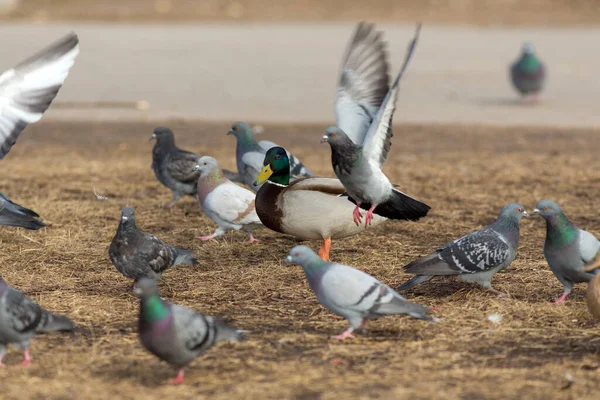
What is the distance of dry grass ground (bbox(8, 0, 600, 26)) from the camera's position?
29438 millimetres

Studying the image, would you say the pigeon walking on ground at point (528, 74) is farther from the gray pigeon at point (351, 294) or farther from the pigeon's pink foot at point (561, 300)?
the gray pigeon at point (351, 294)

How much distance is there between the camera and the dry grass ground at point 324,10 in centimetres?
2944

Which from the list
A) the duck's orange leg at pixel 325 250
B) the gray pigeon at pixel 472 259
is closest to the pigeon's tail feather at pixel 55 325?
the gray pigeon at pixel 472 259

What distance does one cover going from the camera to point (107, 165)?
11078 millimetres

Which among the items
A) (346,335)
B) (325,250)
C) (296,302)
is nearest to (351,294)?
(346,335)

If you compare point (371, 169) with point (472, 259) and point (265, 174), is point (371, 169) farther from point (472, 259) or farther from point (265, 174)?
point (472, 259)

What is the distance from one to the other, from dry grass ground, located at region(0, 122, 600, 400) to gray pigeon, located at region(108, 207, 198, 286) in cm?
18

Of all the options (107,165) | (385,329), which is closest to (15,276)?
(385,329)

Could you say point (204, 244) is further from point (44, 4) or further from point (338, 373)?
point (44, 4)

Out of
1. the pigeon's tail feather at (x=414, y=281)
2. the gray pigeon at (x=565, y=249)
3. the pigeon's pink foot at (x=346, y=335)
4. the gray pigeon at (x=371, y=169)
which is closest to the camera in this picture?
the pigeon's pink foot at (x=346, y=335)

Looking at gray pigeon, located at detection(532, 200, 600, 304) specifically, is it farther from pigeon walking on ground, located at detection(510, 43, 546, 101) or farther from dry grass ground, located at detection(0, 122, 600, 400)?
pigeon walking on ground, located at detection(510, 43, 546, 101)

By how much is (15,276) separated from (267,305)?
181 centimetres

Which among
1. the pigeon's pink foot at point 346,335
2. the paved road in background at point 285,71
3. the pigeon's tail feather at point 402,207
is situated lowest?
the paved road in background at point 285,71

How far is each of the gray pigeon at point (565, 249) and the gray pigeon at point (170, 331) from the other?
239cm
